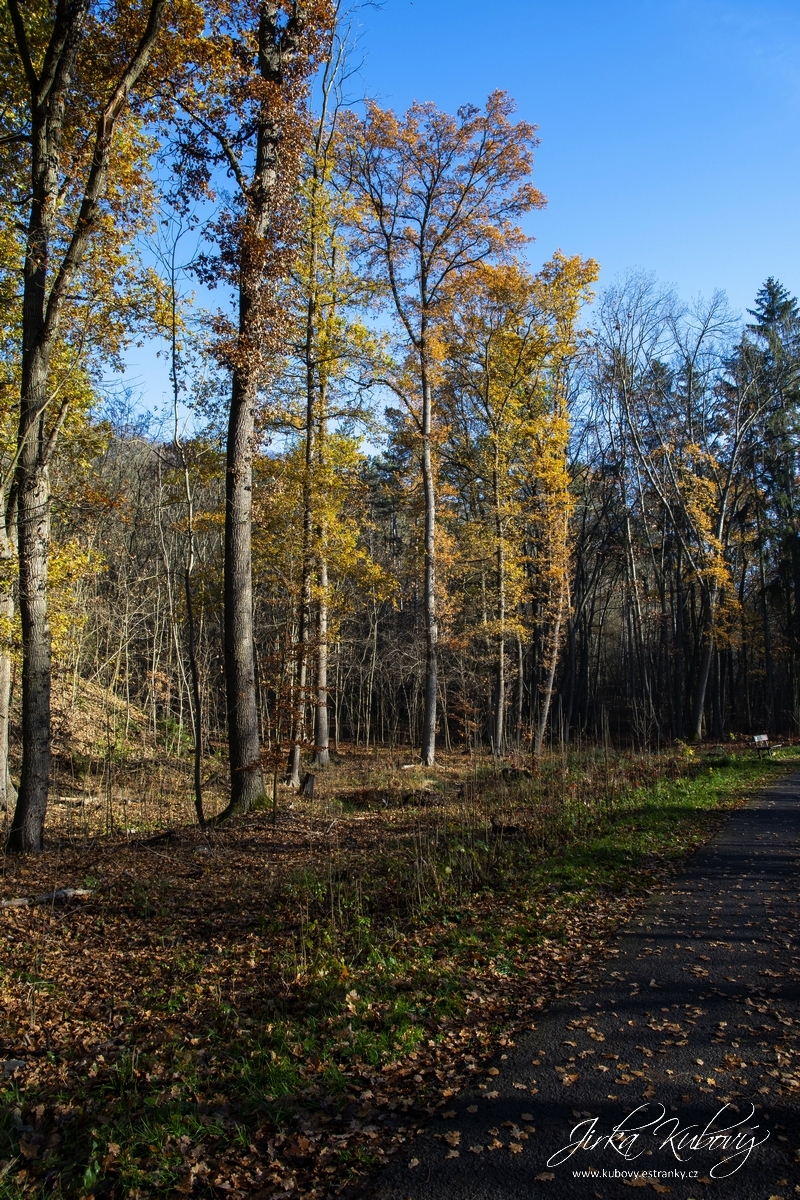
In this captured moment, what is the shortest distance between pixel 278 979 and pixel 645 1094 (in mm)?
2710

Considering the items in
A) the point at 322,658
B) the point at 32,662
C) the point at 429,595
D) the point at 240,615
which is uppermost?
the point at 429,595

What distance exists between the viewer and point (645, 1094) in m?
3.52

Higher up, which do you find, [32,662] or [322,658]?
[322,658]

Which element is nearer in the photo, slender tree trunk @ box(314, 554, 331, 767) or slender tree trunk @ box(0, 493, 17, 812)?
slender tree trunk @ box(0, 493, 17, 812)

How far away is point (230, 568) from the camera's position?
417 inches

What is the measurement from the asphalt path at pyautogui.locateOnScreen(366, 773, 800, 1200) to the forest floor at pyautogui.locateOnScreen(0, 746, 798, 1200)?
263mm

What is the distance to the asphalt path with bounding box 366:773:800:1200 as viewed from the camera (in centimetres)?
295

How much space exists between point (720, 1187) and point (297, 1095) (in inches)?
80.7

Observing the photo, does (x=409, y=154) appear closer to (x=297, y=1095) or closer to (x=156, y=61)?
(x=156, y=61)
